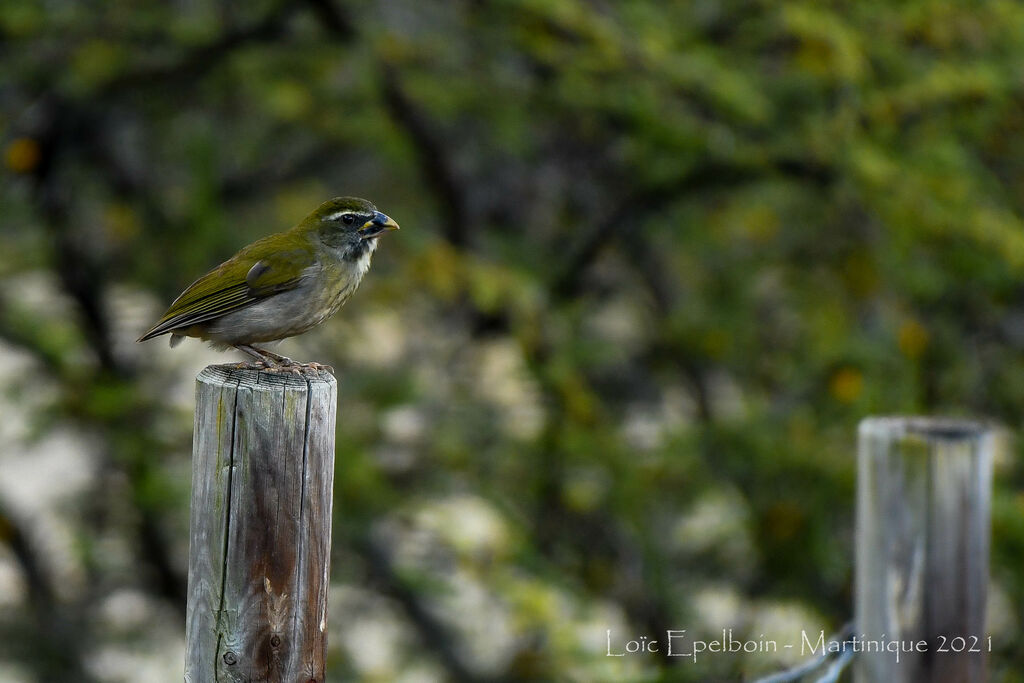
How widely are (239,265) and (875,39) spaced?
12.4ft

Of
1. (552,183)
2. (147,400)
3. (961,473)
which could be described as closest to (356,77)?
(552,183)

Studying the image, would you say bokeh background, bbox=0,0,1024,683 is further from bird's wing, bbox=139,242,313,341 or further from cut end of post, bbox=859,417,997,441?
cut end of post, bbox=859,417,997,441

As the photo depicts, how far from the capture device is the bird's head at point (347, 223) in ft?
13.0

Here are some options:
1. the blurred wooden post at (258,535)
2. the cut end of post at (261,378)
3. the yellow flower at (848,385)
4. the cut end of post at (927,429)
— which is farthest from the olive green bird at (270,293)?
the yellow flower at (848,385)

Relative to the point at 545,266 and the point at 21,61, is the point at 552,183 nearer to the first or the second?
the point at 545,266

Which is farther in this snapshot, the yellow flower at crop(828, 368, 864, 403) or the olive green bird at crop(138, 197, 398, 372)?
the yellow flower at crop(828, 368, 864, 403)

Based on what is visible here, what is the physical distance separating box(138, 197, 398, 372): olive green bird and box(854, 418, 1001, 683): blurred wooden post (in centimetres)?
158

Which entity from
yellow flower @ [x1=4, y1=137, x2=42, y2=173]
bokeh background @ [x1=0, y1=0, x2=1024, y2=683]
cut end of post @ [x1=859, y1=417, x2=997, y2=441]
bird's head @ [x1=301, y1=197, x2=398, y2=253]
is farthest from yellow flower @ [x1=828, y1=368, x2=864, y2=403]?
yellow flower @ [x1=4, y1=137, x2=42, y2=173]

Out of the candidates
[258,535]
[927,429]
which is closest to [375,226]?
[927,429]

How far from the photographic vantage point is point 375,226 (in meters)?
4.04

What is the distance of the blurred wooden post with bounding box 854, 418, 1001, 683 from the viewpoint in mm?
3127

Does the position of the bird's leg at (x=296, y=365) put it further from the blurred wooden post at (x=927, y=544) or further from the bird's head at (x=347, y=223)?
the blurred wooden post at (x=927, y=544)

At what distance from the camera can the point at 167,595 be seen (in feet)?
21.7

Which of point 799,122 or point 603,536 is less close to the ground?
point 799,122
